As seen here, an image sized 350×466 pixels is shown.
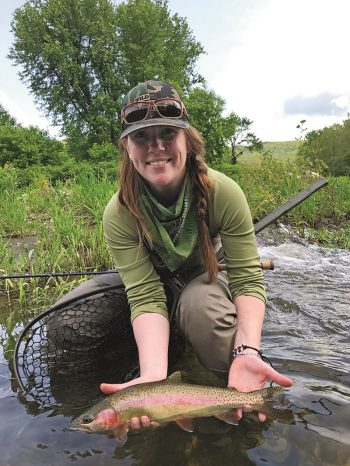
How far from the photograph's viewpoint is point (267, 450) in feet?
5.65

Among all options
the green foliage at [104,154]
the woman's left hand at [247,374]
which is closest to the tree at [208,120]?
the green foliage at [104,154]

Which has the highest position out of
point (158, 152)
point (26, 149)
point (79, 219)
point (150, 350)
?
point (26, 149)

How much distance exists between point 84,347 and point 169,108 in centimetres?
149

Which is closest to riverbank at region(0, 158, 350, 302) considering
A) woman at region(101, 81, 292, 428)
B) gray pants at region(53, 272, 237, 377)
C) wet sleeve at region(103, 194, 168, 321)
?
wet sleeve at region(103, 194, 168, 321)

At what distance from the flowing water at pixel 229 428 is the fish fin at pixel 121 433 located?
3 cm

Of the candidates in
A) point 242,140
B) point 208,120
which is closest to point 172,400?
point 208,120

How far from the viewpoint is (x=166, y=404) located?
65.5 inches

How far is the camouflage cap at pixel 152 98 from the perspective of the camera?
194 cm

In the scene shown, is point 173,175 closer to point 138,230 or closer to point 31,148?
point 138,230

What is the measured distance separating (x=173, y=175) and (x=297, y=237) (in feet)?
17.3

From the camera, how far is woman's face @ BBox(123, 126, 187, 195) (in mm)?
2010

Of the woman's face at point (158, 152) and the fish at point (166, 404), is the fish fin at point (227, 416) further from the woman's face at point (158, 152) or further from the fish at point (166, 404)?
the woman's face at point (158, 152)

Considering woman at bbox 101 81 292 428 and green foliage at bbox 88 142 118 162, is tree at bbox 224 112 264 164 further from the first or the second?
woman at bbox 101 81 292 428

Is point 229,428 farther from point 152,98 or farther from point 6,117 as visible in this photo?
point 6,117
